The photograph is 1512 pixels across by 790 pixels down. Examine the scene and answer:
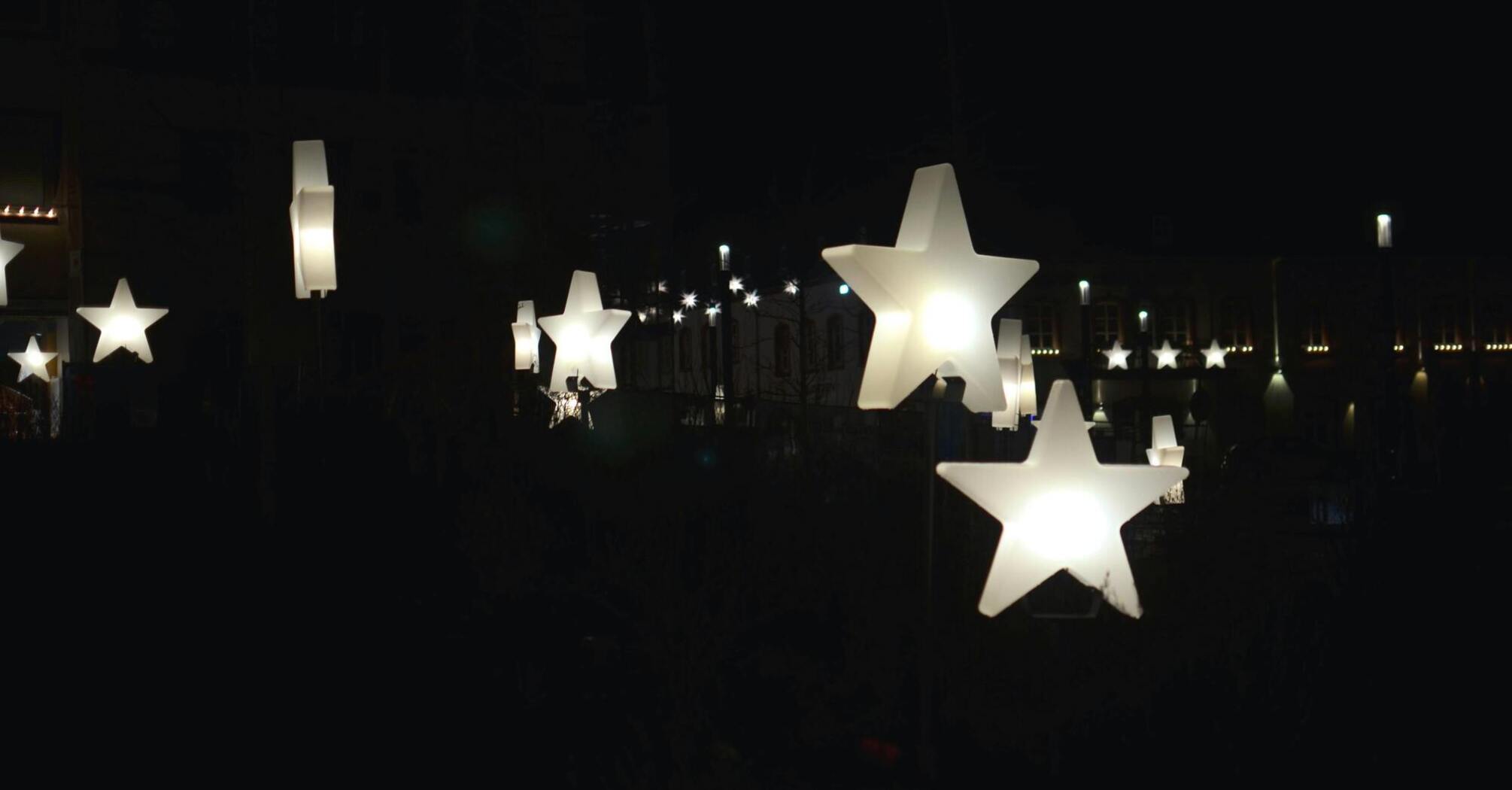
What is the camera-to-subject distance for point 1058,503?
213 inches

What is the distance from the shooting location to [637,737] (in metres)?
6.10

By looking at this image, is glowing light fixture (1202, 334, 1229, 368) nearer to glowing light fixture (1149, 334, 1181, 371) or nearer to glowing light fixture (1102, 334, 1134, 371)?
glowing light fixture (1149, 334, 1181, 371)

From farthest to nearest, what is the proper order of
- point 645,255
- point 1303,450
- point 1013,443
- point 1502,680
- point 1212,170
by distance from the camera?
point 1212,170
point 645,255
point 1303,450
point 1013,443
point 1502,680

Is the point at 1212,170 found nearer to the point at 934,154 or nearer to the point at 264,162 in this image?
the point at 934,154

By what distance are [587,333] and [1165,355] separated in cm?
3268

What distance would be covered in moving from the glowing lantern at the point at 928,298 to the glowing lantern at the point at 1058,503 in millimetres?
308

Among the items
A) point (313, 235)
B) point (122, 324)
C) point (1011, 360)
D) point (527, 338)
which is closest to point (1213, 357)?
point (1011, 360)

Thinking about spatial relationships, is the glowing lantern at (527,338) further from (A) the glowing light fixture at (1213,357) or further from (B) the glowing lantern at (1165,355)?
(A) the glowing light fixture at (1213,357)

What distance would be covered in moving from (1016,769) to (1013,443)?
24.1 feet

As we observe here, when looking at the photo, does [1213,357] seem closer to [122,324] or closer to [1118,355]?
[1118,355]

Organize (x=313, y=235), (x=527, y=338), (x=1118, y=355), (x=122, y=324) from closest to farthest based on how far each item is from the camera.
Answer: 1. (x=313, y=235)
2. (x=527, y=338)
3. (x=122, y=324)
4. (x=1118, y=355)

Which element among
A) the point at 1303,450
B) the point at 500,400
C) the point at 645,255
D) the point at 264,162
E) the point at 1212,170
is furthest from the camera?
the point at 1212,170

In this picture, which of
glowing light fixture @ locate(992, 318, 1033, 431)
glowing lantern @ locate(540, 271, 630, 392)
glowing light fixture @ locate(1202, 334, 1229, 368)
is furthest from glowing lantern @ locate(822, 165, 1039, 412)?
glowing light fixture @ locate(1202, 334, 1229, 368)

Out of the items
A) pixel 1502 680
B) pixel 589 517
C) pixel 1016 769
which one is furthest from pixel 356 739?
pixel 1502 680
